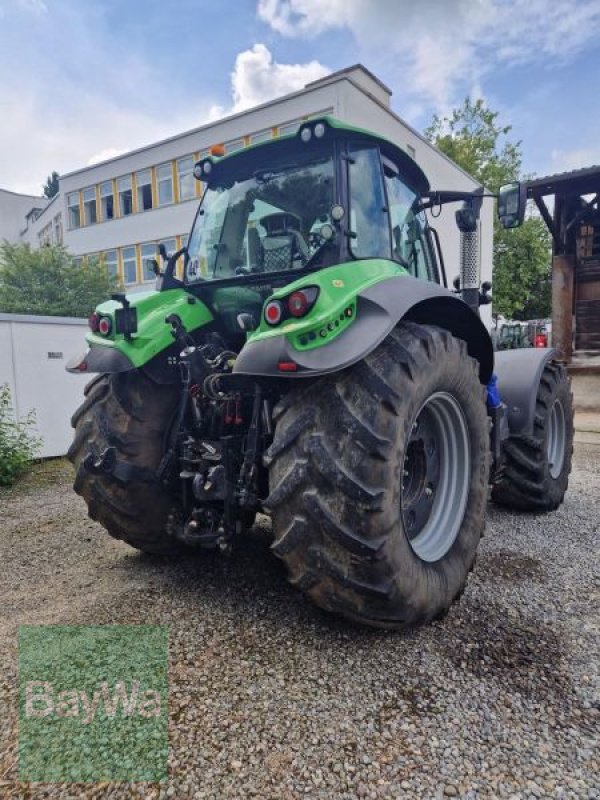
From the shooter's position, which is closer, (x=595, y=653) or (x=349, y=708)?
(x=349, y=708)

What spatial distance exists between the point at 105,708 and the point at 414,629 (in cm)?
130

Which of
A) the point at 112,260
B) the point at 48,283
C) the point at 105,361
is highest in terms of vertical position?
the point at 112,260

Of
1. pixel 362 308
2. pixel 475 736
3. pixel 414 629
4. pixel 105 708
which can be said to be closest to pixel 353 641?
pixel 414 629

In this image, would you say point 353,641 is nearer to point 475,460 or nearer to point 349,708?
point 349,708

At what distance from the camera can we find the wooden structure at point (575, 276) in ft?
33.0

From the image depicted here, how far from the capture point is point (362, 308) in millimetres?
2154

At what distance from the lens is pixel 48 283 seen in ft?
59.2

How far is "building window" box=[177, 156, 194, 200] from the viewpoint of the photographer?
2044 cm

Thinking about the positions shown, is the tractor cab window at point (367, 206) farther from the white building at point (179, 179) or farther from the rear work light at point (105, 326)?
the white building at point (179, 179)

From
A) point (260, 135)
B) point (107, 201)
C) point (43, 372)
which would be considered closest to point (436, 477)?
point (43, 372)

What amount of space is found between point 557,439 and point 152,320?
147 inches

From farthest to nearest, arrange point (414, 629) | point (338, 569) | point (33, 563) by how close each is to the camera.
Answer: point (33, 563), point (414, 629), point (338, 569)

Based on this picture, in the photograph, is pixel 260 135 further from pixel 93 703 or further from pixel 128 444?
pixel 93 703

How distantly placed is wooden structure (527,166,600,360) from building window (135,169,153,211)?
16.3 m
